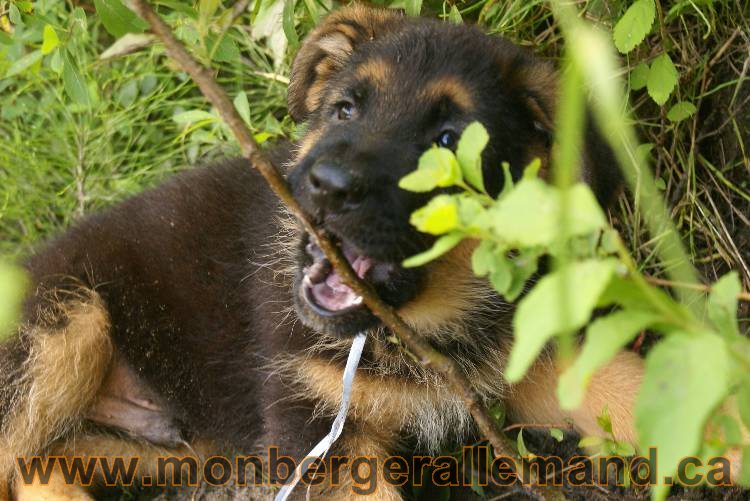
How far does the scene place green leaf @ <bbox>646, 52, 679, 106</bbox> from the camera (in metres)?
2.97

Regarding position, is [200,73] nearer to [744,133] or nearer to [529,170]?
[529,170]

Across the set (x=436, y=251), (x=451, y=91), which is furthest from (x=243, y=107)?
(x=436, y=251)

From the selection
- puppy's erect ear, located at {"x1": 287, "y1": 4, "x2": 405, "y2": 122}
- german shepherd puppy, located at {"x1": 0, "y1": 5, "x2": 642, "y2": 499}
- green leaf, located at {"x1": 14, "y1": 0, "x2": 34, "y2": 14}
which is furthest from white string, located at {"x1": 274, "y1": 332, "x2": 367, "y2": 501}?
green leaf, located at {"x1": 14, "y1": 0, "x2": 34, "y2": 14}

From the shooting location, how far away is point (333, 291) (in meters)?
2.59

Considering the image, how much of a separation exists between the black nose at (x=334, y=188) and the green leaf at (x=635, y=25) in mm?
1102

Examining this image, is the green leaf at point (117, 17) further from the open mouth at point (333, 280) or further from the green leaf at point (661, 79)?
the green leaf at point (661, 79)

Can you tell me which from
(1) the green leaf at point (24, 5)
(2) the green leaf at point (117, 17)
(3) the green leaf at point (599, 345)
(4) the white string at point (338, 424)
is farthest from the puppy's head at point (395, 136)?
(3) the green leaf at point (599, 345)

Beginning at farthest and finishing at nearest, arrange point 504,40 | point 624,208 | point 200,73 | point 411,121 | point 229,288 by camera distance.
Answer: point 624,208, point 229,288, point 504,40, point 411,121, point 200,73

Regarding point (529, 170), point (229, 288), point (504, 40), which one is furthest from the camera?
point (229, 288)

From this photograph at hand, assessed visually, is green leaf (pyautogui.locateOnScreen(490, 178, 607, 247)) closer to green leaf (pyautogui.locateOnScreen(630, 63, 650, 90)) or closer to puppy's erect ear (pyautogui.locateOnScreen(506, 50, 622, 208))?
puppy's erect ear (pyautogui.locateOnScreen(506, 50, 622, 208))

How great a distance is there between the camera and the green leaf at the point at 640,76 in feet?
10.1

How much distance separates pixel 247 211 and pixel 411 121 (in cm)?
118

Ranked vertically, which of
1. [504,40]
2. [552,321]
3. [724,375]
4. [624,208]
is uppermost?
[552,321]

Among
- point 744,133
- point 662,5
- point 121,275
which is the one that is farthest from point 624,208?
point 121,275
